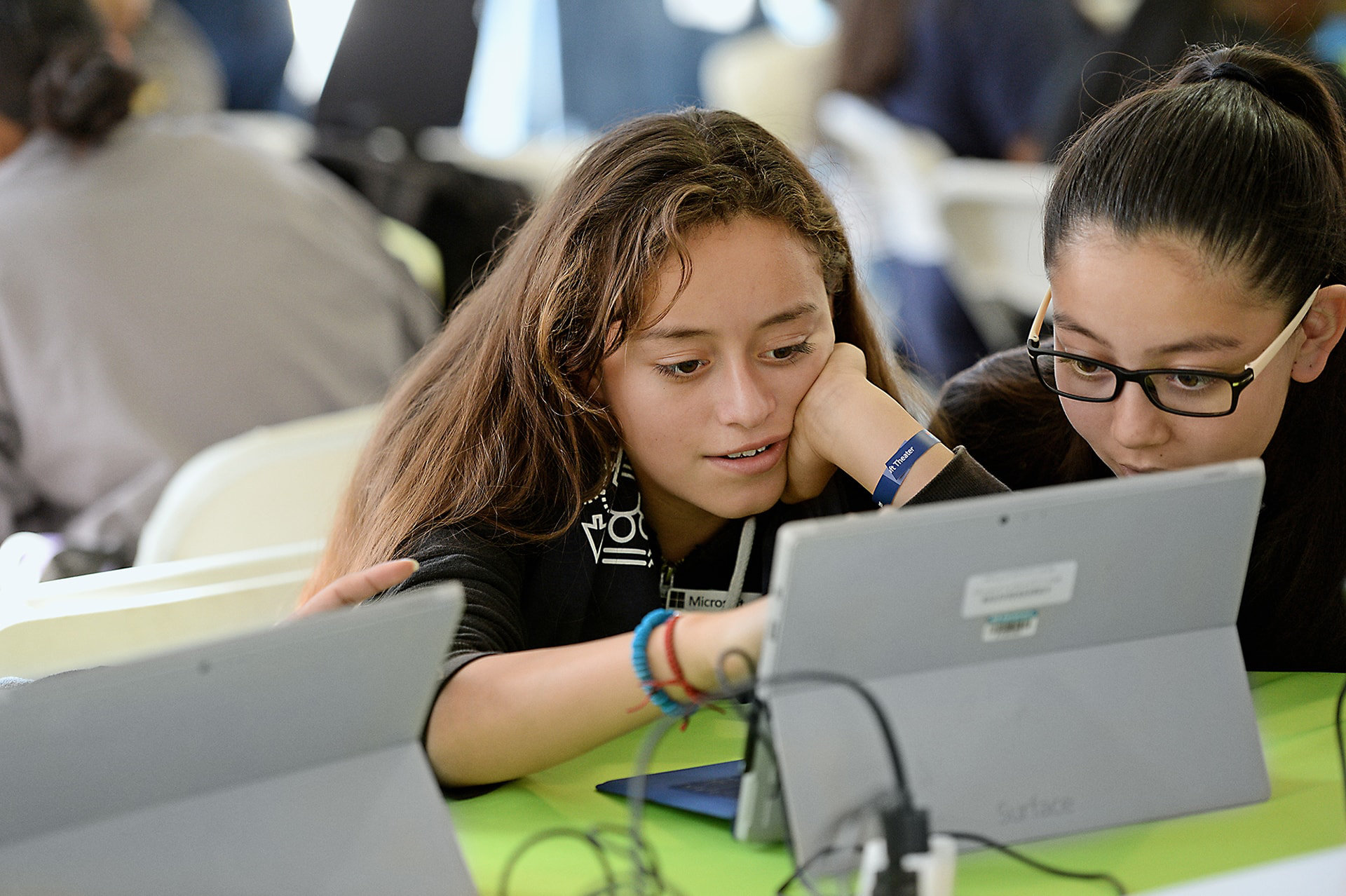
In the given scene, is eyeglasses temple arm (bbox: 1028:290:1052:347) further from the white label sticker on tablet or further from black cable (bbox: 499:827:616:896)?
black cable (bbox: 499:827:616:896)

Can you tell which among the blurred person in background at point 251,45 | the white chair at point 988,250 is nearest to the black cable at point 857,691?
the white chair at point 988,250

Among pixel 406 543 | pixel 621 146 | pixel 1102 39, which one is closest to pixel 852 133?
pixel 1102 39

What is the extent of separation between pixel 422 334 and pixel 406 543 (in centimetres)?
150

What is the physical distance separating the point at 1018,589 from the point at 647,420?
1.47 feet

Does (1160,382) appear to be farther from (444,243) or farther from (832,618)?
(444,243)

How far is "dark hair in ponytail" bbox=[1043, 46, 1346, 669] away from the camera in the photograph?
105 cm

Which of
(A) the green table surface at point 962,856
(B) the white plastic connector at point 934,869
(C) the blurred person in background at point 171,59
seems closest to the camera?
(B) the white plastic connector at point 934,869

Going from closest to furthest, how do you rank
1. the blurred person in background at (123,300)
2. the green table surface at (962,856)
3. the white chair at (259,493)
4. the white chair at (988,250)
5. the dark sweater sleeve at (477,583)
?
the green table surface at (962,856)
the dark sweater sleeve at (477,583)
the white chair at (259,493)
the blurred person in background at (123,300)
the white chair at (988,250)

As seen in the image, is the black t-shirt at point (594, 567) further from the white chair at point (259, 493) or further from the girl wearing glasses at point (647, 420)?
the white chair at point (259, 493)

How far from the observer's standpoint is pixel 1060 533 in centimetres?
76

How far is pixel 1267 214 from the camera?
1043 mm

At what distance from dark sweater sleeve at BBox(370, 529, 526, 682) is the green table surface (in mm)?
111

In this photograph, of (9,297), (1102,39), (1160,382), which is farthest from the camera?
(1102,39)

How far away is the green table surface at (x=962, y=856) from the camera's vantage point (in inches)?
30.1
